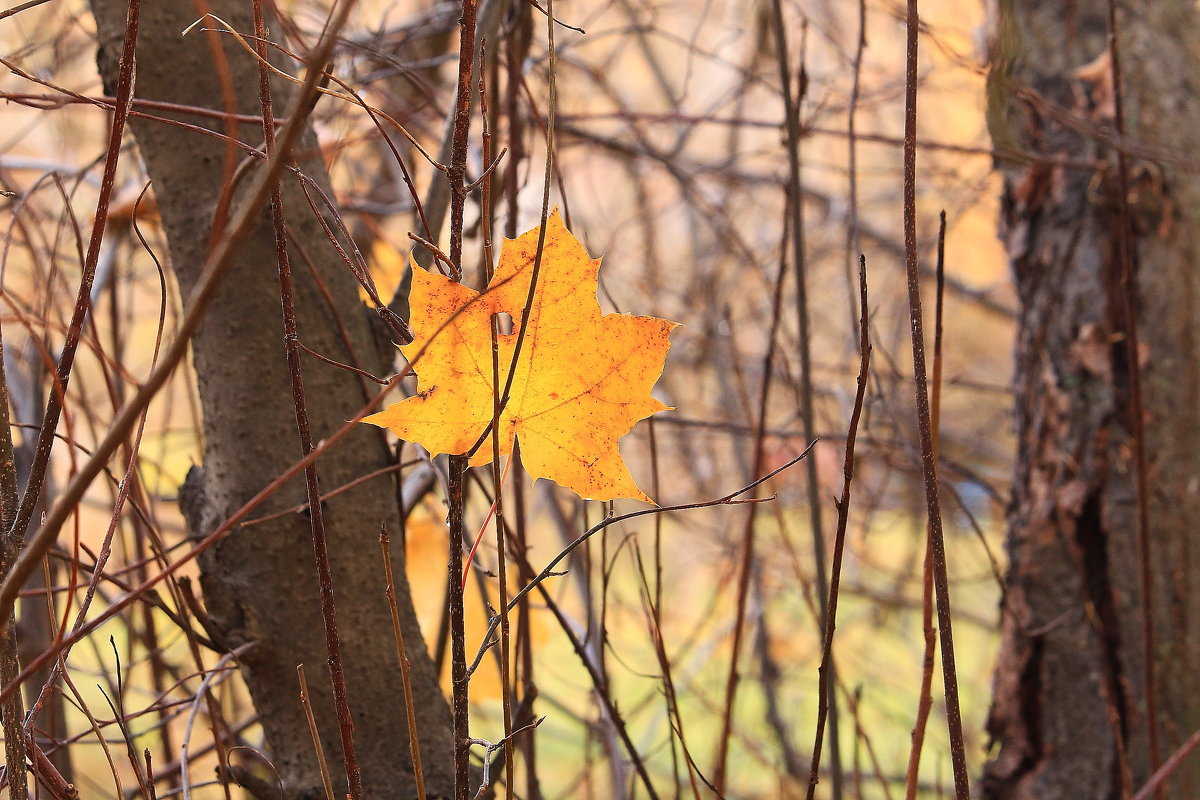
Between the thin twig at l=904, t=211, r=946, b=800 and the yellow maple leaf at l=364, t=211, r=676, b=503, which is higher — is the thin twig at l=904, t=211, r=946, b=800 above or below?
below

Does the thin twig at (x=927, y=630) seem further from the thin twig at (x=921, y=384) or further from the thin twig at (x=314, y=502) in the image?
the thin twig at (x=314, y=502)

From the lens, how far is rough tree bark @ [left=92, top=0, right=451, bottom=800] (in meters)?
0.57

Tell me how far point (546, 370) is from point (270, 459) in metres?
0.25

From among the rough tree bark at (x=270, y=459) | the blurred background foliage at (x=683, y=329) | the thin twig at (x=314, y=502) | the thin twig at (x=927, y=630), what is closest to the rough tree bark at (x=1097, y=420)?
the blurred background foliage at (x=683, y=329)

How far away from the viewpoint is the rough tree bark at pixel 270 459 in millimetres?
573

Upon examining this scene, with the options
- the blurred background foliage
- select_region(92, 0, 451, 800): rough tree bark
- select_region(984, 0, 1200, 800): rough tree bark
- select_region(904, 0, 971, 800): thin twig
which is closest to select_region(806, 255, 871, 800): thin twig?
select_region(904, 0, 971, 800): thin twig

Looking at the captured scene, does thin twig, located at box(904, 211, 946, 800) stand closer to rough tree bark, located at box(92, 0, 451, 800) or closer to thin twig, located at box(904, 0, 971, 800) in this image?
thin twig, located at box(904, 0, 971, 800)

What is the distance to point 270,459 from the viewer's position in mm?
581

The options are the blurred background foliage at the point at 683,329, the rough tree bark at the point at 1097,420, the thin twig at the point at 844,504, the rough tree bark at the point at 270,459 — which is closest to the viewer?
the thin twig at the point at 844,504

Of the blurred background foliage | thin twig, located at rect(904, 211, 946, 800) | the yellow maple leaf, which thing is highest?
the blurred background foliage

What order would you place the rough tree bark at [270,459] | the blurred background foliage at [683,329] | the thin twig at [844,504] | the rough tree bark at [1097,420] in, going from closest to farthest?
1. the thin twig at [844,504]
2. the rough tree bark at [270,459]
3. the blurred background foliage at [683,329]
4. the rough tree bark at [1097,420]

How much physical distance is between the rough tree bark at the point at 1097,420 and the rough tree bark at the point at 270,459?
71 centimetres

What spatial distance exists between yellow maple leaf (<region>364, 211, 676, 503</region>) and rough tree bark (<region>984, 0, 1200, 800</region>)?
2.34 feet

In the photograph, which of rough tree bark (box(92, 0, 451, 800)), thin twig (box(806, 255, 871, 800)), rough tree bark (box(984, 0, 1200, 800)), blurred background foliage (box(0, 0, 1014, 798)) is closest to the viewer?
thin twig (box(806, 255, 871, 800))
